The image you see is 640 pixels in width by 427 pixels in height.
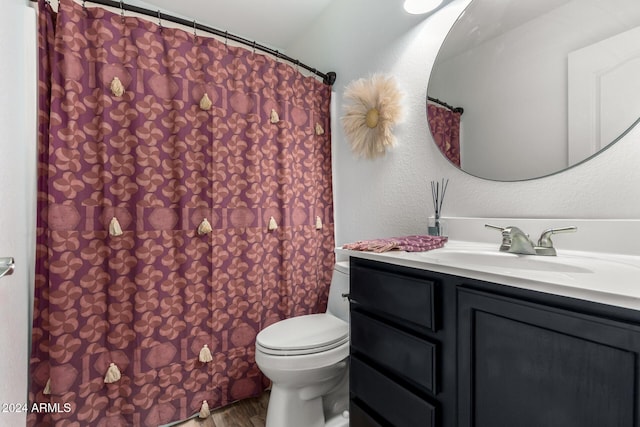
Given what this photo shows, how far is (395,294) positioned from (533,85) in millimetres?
916

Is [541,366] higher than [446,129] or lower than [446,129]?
lower

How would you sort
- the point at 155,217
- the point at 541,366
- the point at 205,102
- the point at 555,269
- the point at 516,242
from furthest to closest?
the point at 205,102 < the point at 155,217 < the point at 516,242 < the point at 555,269 < the point at 541,366

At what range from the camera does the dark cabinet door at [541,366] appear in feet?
1.63

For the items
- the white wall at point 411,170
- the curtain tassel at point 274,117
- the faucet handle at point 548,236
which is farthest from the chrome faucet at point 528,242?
the curtain tassel at point 274,117

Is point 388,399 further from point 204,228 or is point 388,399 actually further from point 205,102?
point 205,102

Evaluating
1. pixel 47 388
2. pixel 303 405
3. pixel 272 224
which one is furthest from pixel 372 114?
pixel 47 388

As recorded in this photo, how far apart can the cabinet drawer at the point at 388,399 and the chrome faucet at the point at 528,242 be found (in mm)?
568

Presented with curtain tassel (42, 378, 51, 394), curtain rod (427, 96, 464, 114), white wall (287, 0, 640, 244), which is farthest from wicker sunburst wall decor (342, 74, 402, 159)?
curtain tassel (42, 378, 51, 394)

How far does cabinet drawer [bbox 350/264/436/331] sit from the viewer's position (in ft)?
2.62

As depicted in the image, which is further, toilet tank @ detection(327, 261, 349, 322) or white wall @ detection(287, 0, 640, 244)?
toilet tank @ detection(327, 261, 349, 322)

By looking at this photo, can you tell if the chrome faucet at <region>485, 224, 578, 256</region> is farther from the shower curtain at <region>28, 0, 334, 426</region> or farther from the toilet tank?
the shower curtain at <region>28, 0, 334, 426</region>

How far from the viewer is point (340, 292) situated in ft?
5.21

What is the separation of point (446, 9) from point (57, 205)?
188 centimetres

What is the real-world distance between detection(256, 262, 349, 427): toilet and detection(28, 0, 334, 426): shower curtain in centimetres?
39
